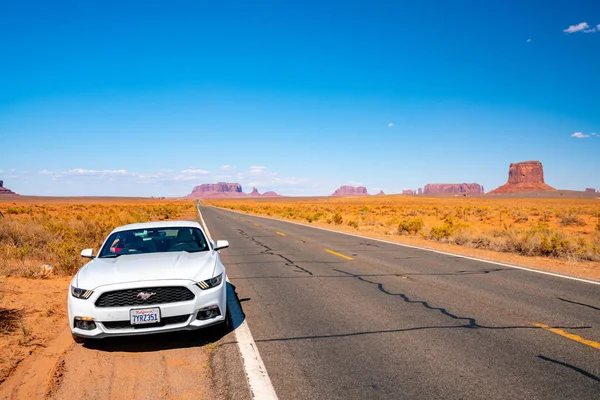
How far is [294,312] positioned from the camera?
6.15 metres

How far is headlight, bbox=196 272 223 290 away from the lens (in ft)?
15.6

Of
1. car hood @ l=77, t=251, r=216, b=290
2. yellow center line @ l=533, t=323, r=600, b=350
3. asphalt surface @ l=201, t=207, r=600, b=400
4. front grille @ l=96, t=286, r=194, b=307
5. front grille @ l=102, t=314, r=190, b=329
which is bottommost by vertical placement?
asphalt surface @ l=201, t=207, r=600, b=400

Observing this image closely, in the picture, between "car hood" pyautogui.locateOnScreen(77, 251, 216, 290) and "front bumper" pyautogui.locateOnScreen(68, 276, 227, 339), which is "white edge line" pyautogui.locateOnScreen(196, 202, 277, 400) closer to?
"front bumper" pyautogui.locateOnScreen(68, 276, 227, 339)

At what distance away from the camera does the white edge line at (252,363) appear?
3.59m

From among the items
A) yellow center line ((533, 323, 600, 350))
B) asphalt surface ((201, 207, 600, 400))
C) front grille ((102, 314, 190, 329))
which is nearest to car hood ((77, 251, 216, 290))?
Result: front grille ((102, 314, 190, 329))

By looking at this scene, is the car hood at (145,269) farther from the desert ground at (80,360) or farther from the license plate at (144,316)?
the desert ground at (80,360)

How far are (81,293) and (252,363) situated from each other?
2.15 metres

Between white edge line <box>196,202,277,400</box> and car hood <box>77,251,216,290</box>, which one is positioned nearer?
white edge line <box>196,202,277,400</box>

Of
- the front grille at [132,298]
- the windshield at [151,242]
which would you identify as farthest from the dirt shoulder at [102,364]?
the windshield at [151,242]

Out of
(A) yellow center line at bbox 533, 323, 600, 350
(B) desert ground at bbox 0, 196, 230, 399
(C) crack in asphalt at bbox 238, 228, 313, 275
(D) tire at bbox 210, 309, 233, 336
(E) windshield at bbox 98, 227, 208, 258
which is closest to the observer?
A: (B) desert ground at bbox 0, 196, 230, 399

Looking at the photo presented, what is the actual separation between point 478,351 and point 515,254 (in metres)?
10.3

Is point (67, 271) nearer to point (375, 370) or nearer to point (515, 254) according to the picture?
point (375, 370)

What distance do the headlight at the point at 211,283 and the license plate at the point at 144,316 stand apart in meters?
0.56

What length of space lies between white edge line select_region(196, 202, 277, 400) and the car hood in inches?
36.4
